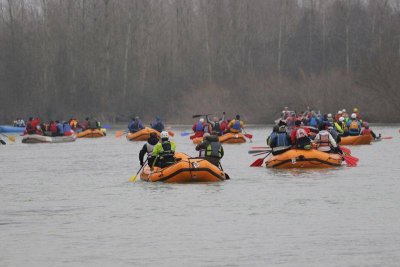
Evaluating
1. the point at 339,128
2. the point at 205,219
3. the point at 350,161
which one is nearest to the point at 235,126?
the point at 339,128

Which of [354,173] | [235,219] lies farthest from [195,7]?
[235,219]

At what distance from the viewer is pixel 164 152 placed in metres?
26.6

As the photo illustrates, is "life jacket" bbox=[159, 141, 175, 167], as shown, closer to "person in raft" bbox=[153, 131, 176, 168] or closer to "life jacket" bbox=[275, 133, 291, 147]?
"person in raft" bbox=[153, 131, 176, 168]

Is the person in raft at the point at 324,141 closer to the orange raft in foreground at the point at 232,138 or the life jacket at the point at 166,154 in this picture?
the life jacket at the point at 166,154

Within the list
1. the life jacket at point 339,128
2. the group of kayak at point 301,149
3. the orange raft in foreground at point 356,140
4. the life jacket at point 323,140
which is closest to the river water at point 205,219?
the group of kayak at point 301,149

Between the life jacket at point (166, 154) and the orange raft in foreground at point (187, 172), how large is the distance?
20 cm

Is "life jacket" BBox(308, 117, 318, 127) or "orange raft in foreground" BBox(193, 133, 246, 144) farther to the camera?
"orange raft in foreground" BBox(193, 133, 246, 144)

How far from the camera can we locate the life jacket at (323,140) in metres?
30.8

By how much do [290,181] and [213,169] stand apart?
2.35 m

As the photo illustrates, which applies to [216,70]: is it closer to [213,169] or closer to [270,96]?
[270,96]

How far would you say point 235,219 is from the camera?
20297 millimetres

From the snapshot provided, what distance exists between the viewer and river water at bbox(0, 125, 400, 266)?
16.3 m

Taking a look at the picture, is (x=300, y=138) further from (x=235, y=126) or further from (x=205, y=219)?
(x=235, y=126)

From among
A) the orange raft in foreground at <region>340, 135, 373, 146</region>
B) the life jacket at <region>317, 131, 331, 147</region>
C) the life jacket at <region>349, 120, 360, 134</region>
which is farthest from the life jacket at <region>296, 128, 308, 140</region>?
the life jacket at <region>349, 120, 360, 134</region>
